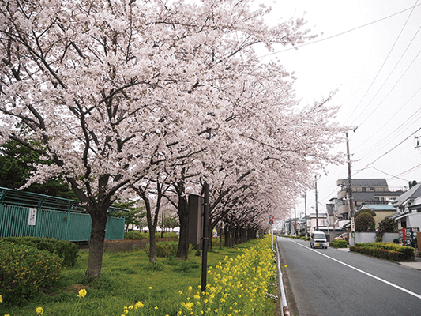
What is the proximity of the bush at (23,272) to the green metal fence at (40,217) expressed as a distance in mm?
7427

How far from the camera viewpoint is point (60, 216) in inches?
680

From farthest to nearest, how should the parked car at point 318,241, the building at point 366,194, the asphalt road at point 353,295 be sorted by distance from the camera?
→ the building at point 366,194
the parked car at point 318,241
the asphalt road at point 353,295

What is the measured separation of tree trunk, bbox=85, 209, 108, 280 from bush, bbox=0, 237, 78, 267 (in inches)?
31.9

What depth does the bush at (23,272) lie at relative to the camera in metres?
5.92

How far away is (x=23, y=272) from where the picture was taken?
6156mm

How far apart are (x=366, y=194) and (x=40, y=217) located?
86.4 m

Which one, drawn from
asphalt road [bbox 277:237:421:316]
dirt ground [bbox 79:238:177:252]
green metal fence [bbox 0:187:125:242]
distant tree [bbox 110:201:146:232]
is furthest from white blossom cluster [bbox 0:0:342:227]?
distant tree [bbox 110:201:146:232]

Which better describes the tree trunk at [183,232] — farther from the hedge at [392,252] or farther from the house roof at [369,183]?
the house roof at [369,183]

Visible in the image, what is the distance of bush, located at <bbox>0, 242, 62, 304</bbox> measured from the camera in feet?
19.4

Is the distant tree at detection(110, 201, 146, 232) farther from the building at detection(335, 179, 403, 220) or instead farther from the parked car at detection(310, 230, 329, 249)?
the building at detection(335, 179, 403, 220)

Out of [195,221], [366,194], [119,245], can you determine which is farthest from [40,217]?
[366,194]

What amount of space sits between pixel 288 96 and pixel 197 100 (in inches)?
385

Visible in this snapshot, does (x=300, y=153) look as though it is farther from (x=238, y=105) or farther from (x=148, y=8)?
(x=148, y=8)

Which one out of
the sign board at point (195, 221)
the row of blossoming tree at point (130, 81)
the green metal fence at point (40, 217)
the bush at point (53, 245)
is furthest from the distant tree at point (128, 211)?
the sign board at point (195, 221)
